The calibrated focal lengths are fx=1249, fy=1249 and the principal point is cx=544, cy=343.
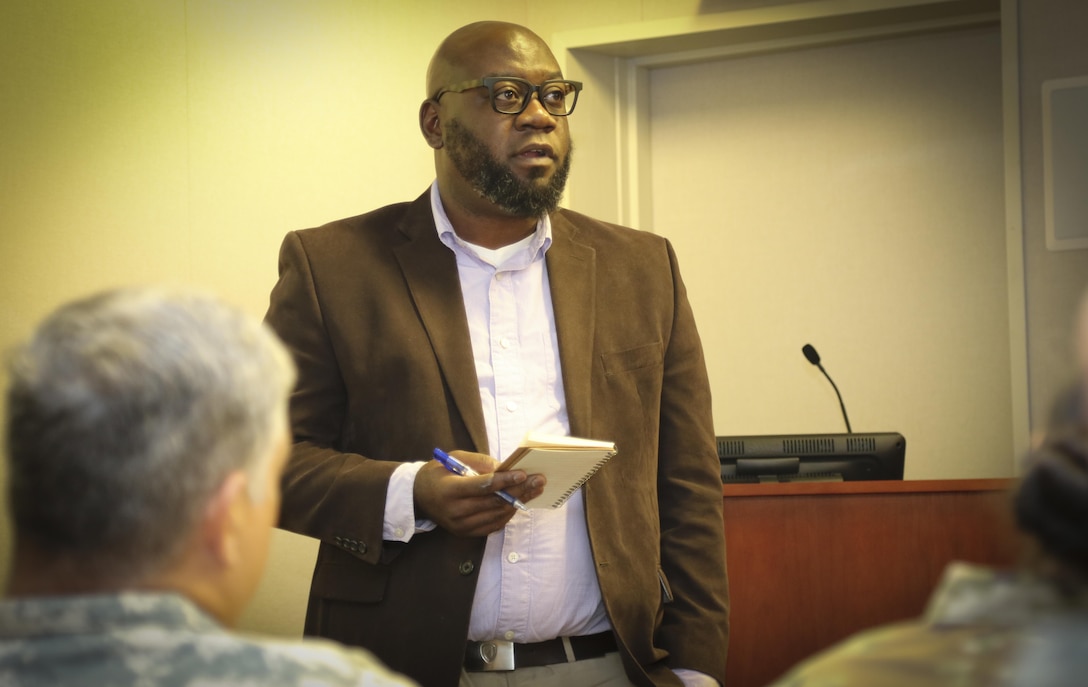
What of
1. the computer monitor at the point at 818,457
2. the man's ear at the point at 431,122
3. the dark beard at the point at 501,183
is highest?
the man's ear at the point at 431,122

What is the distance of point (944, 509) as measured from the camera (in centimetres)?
316

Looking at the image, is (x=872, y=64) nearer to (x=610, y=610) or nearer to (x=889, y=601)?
(x=889, y=601)

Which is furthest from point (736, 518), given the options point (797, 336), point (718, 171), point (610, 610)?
point (718, 171)

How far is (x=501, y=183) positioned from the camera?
8.39ft

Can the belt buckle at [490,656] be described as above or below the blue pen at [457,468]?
below

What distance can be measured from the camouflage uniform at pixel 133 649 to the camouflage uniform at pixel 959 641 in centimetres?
44

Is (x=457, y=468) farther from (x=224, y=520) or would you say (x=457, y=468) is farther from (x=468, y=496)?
(x=224, y=520)

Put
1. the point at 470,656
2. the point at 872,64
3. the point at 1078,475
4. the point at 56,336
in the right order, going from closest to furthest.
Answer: the point at 1078,475
the point at 56,336
the point at 470,656
the point at 872,64

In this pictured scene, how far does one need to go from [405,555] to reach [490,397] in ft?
1.12

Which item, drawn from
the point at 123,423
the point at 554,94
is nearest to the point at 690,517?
the point at 554,94

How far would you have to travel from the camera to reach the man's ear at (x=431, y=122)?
9.04ft

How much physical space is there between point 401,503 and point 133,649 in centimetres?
120

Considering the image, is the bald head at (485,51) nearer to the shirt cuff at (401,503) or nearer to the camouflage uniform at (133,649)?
the shirt cuff at (401,503)

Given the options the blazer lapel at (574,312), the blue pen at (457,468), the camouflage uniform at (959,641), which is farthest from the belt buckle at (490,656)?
the camouflage uniform at (959,641)
